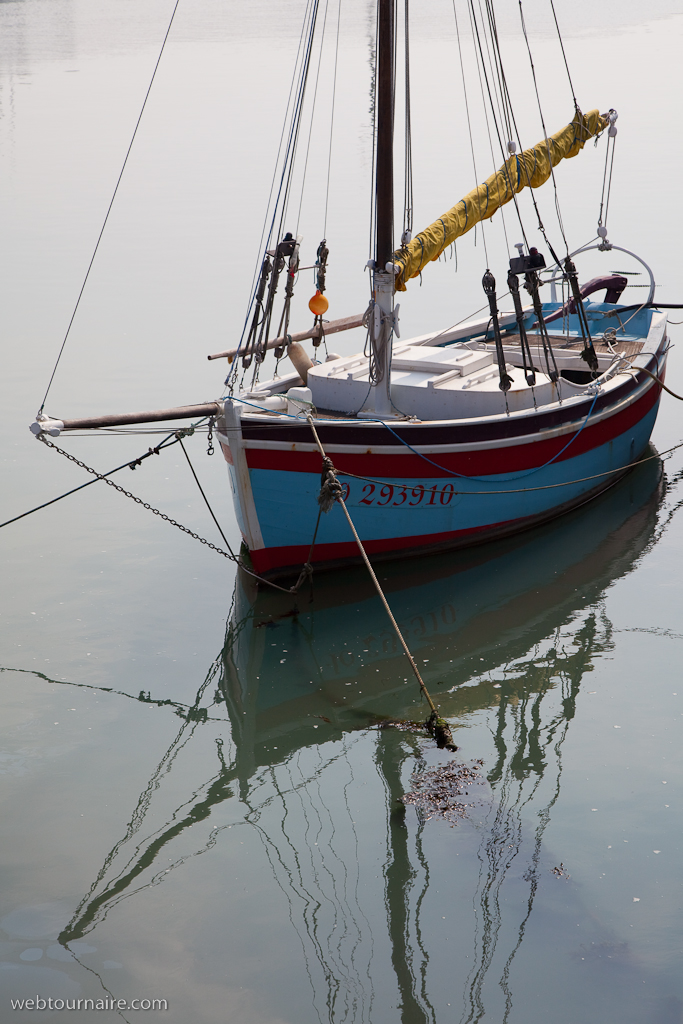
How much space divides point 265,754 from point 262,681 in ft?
3.30

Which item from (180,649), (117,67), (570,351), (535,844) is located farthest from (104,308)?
(117,67)

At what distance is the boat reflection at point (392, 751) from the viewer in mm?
5688

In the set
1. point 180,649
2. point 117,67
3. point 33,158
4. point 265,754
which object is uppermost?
point 117,67

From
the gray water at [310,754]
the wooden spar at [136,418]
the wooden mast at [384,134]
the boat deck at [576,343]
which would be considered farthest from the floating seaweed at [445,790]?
the boat deck at [576,343]

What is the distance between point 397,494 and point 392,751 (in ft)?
9.39

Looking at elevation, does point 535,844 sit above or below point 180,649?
below

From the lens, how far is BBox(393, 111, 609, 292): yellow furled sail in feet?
32.8

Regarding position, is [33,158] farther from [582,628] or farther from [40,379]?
[582,628]

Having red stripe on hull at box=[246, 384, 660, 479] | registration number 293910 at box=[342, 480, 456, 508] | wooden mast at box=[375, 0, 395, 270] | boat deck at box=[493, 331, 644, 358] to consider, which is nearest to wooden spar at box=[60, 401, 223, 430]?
red stripe on hull at box=[246, 384, 660, 479]

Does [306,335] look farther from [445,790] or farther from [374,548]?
[445,790]

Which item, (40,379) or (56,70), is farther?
(56,70)

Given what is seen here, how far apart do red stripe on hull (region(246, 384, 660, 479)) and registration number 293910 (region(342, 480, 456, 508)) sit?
→ 0.12 m

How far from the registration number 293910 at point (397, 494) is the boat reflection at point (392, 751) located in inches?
28.8

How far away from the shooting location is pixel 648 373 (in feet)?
39.3
